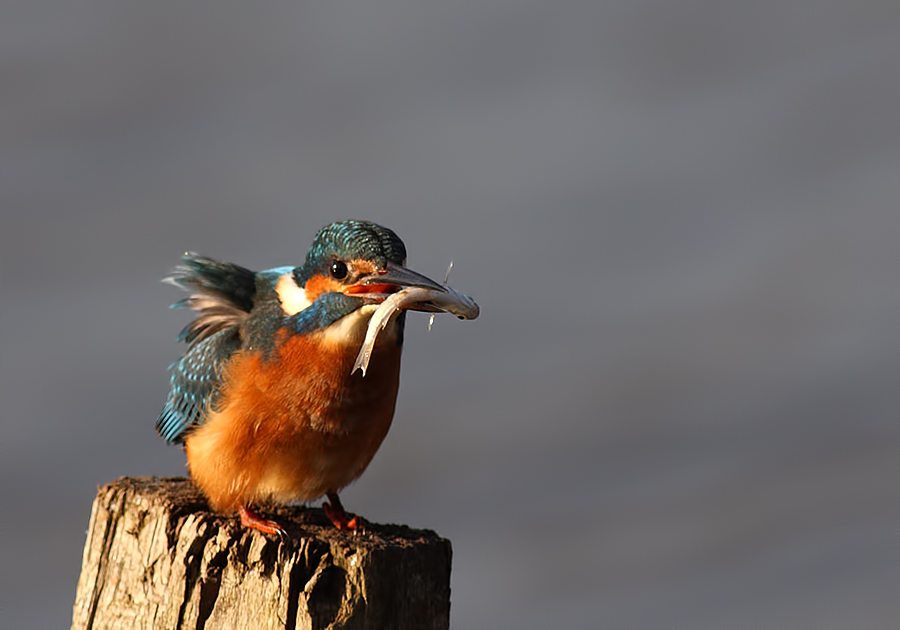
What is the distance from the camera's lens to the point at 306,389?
12.1ft

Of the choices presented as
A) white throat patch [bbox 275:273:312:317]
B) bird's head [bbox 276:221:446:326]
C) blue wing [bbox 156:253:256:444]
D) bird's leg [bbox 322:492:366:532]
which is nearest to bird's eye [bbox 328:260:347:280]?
bird's head [bbox 276:221:446:326]

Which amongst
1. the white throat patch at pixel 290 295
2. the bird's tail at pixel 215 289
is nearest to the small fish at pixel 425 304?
the white throat patch at pixel 290 295

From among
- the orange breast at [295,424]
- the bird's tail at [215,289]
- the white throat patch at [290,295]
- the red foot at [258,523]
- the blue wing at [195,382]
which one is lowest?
the red foot at [258,523]

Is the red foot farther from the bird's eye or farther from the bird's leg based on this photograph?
the bird's eye

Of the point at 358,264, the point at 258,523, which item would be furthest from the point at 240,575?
the point at 358,264

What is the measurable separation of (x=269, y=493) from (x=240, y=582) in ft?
2.62

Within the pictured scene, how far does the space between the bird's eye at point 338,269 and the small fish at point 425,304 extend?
255mm

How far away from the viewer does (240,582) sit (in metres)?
2.96

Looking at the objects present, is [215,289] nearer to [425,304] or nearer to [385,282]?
[385,282]

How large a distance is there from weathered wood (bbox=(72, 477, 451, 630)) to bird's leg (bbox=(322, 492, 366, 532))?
0.15 m

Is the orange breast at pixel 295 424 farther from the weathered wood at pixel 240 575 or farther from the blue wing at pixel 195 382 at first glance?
the weathered wood at pixel 240 575

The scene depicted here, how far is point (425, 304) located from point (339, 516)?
1.06 metres

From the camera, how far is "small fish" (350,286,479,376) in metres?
3.19

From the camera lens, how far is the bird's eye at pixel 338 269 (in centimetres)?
356
